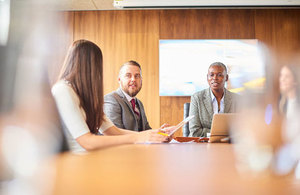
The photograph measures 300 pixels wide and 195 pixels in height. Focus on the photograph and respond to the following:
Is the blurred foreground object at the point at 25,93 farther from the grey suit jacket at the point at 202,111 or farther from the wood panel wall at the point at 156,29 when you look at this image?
the wood panel wall at the point at 156,29

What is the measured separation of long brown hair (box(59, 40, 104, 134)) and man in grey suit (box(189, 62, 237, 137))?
831 millimetres

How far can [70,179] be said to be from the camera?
73mm

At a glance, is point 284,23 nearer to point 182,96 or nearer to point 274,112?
point 182,96

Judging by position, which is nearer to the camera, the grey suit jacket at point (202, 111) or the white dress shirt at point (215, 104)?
the grey suit jacket at point (202, 111)

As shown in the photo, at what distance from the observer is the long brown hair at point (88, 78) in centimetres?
46

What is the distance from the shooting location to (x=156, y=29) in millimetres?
2562

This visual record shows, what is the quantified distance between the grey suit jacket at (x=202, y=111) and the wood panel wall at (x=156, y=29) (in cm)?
113

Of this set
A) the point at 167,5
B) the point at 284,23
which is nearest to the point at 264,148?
the point at 167,5

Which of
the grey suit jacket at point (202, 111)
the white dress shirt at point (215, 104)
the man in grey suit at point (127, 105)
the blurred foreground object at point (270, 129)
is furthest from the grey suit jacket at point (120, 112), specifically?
the blurred foreground object at point (270, 129)

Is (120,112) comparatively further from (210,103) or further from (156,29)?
(156,29)

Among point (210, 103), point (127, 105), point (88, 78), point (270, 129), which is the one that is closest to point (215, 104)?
point (210, 103)

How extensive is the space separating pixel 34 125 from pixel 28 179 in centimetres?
2

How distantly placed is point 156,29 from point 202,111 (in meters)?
1.45

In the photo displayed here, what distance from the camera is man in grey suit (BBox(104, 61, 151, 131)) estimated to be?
115cm
